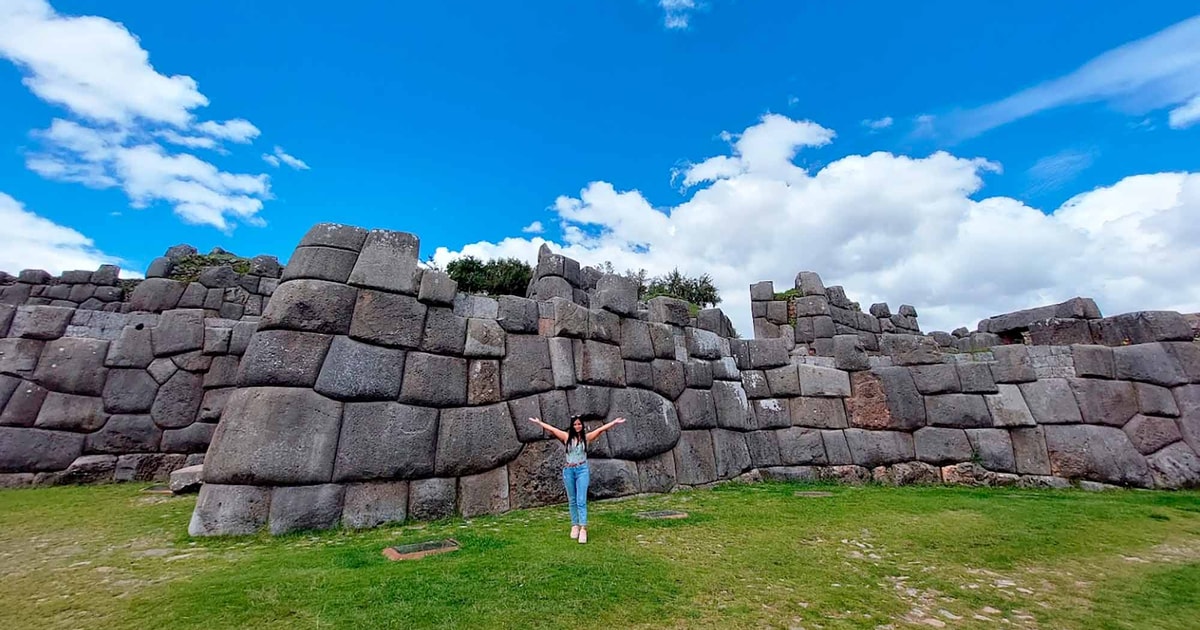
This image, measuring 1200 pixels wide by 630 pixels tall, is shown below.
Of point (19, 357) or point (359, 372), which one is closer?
point (359, 372)

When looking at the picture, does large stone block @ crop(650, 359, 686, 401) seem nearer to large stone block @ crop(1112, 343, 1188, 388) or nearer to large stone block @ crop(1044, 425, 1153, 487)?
large stone block @ crop(1044, 425, 1153, 487)

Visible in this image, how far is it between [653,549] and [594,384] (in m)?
3.25

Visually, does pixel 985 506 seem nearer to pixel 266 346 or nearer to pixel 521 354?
pixel 521 354

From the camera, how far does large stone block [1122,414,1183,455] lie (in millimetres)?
8492

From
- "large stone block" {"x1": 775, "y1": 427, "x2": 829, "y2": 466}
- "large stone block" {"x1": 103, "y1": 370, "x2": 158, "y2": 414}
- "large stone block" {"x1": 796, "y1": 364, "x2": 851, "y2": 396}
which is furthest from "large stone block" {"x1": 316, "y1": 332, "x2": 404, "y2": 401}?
"large stone block" {"x1": 796, "y1": 364, "x2": 851, "y2": 396}

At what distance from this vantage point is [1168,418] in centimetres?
864

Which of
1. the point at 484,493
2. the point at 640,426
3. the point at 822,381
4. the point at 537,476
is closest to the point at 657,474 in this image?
the point at 640,426

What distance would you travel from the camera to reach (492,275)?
105 ft

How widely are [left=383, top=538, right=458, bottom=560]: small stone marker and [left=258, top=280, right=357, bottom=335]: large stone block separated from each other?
2.67 meters

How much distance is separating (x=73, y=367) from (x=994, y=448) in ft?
49.8

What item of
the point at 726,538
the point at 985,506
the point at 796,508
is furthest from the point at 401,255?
the point at 985,506

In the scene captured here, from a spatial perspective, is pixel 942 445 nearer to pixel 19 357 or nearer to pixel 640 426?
pixel 640 426

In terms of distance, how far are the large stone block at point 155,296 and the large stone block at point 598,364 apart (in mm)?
8371

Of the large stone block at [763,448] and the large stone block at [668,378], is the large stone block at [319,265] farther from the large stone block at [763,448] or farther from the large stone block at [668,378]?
the large stone block at [763,448]
